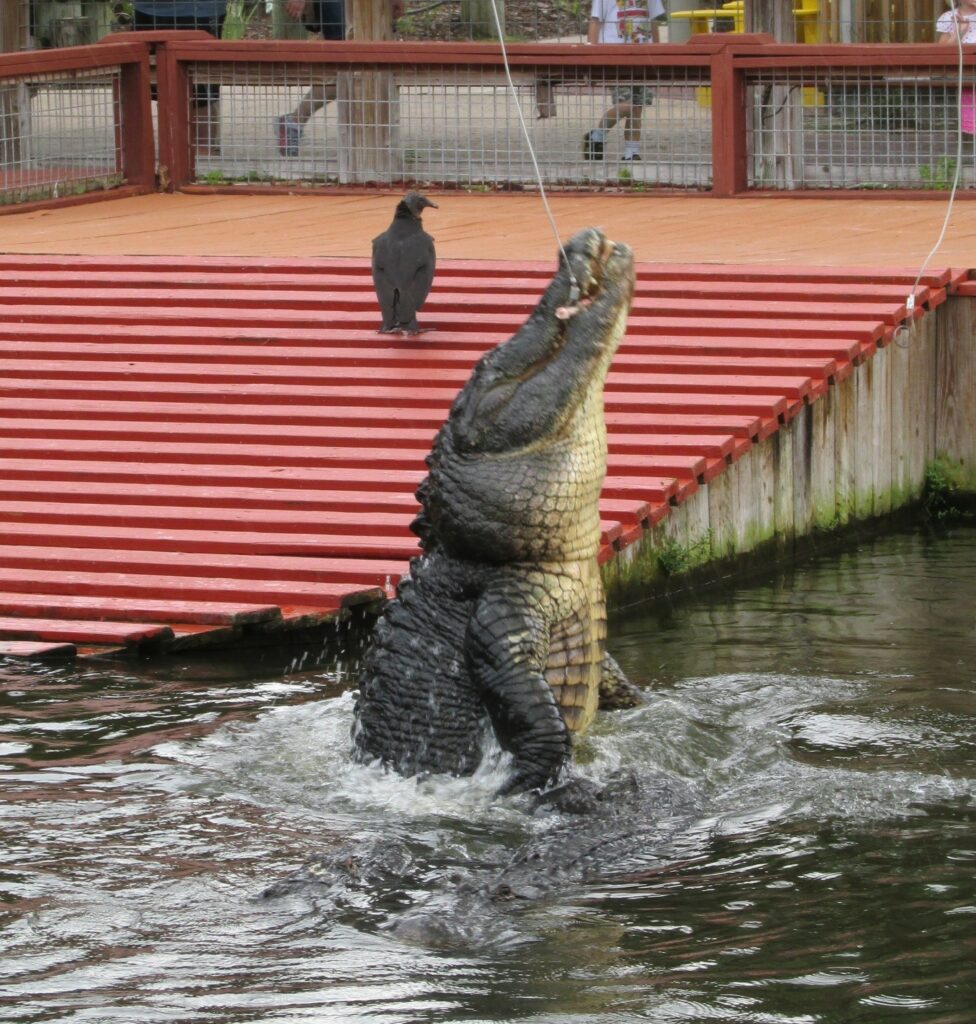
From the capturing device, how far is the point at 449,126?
16.4 m

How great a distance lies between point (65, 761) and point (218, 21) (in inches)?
558

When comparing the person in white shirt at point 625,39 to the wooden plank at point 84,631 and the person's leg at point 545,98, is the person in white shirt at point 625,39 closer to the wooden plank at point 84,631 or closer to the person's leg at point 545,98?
the person's leg at point 545,98

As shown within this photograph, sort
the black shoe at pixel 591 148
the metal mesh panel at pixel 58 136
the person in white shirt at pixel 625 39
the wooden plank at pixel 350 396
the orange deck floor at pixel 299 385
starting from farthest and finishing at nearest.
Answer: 1. the black shoe at pixel 591 148
2. the metal mesh panel at pixel 58 136
3. the person in white shirt at pixel 625 39
4. the wooden plank at pixel 350 396
5. the orange deck floor at pixel 299 385

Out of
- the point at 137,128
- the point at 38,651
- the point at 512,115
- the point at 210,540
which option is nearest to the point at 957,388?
the point at 210,540

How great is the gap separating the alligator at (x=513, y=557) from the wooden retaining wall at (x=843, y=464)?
3.12 metres

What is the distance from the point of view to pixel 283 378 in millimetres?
11484

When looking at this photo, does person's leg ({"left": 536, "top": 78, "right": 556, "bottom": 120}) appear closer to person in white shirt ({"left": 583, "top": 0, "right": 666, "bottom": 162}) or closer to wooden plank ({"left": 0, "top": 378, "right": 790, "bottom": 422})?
person in white shirt ({"left": 583, "top": 0, "right": 666, "bottom": 162})

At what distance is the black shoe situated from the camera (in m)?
16.1

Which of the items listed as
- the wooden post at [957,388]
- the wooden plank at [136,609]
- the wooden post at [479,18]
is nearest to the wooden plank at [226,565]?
the wooden plank at [136,609]

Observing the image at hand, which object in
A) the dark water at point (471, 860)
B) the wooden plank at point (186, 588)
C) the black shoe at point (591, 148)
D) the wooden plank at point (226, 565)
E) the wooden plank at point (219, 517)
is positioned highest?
the black shoe at point (591, 148)

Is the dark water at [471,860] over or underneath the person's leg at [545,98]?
underneath

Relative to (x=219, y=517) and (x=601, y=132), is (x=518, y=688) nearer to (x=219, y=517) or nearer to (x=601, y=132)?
(x=219, y=517)

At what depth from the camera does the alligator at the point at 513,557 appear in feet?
21.0

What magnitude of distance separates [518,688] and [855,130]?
32.6ft
